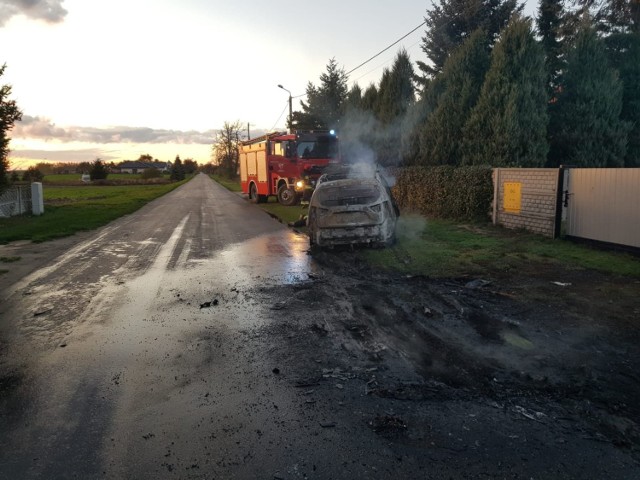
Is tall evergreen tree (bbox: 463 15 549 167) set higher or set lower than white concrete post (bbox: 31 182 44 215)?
higher

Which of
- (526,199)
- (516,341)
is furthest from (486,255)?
(516,341)

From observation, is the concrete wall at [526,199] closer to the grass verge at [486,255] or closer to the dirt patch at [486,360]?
the grass verge at [486,255]

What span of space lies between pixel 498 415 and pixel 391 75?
937 inches

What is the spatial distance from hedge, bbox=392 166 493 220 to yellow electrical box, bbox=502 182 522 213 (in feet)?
2.96

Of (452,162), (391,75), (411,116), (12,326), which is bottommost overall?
(12,326)

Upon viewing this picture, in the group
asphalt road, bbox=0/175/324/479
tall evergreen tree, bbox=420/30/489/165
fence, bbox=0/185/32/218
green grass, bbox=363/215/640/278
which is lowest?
asphalt road, bbox=0/175/324/479

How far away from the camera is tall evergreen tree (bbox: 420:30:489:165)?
702 inches

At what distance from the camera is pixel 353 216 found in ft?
34.3

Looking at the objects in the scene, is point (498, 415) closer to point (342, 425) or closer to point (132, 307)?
point (342, 425)

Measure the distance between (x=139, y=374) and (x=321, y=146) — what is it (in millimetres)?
18146

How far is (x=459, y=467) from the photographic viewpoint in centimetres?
296

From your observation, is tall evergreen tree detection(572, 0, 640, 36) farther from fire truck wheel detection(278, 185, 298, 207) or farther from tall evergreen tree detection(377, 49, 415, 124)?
fire truck wheel detection(278, 185, 298, 207)

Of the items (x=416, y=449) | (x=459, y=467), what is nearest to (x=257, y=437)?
(x=416, y=449)

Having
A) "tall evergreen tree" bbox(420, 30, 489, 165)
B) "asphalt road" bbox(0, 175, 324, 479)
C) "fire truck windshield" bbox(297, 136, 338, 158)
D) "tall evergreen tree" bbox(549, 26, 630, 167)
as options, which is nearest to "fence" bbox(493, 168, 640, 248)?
"tall evergreen tree" bbox(420, 30, 489, 165)
